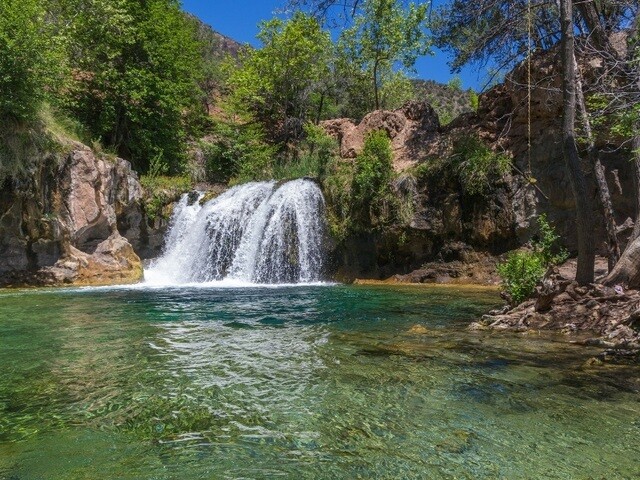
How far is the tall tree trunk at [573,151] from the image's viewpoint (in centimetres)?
680

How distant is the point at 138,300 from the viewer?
10492 mm

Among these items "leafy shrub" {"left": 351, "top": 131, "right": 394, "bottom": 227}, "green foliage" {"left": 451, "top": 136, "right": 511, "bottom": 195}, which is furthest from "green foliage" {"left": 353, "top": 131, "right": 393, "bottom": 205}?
"green foliage" {"left": 451, "top": 136, "right": 511, "bottom": 195}

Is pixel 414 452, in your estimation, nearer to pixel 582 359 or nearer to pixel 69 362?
pixel 582 359

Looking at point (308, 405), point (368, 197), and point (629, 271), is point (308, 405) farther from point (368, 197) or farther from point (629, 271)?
point (368, 197)

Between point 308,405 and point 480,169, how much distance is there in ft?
43.8

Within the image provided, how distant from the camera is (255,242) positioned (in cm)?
1695

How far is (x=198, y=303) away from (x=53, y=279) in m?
7.26

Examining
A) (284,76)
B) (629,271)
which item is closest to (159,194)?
(284,76)

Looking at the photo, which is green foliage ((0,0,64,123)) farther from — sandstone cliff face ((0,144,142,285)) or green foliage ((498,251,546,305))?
green foliage ((498,251,546,305))

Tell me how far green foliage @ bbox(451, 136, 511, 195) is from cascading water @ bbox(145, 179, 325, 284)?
5.03m

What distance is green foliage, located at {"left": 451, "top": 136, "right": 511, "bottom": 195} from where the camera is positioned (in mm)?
15383

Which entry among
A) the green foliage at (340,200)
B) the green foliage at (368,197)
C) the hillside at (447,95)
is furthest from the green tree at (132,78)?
the hillside at (447,95)

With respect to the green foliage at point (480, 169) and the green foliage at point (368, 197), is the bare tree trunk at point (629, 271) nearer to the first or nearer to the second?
the green foliage at point (480, 169)

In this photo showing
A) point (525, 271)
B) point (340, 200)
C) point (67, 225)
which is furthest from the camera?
point (340, 200)
